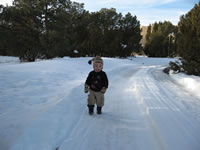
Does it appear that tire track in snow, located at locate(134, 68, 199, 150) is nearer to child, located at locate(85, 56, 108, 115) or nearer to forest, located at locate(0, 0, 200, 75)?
child, located at locate(85, 56, 108, 115)

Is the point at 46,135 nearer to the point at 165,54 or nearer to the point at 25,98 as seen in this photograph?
the point at 25,98

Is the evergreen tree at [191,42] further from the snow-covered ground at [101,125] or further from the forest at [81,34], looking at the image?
the snow-covered ground at [101,125]

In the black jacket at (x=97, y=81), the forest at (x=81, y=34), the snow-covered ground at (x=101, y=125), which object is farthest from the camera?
the forest at (x=81, y=34)

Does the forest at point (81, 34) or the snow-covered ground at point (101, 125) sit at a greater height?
the forest at point (81, 34)

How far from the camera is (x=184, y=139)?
2811mm

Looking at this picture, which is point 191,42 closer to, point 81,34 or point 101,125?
point 101,125

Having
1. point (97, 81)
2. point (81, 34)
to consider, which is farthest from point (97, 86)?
point (81, 34)

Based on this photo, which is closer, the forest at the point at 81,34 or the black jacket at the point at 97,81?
the black jacket at the point at 97,81

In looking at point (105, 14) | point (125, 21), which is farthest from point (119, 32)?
point (105, 14)

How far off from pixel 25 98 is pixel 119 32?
123 ft

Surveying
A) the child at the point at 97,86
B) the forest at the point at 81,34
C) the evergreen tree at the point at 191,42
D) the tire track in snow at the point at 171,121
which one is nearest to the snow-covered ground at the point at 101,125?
the tire track in snow at the point at 171,121

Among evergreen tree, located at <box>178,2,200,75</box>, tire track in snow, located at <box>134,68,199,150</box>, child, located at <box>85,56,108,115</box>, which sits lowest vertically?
tire track in snow, located at <box>134,68,199,150</box>

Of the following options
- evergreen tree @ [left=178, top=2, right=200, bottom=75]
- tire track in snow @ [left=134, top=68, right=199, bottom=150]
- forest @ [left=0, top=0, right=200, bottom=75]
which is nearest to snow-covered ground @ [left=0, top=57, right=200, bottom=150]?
tire track in snow @ [left=134, top=68, right=199, bottom=150]

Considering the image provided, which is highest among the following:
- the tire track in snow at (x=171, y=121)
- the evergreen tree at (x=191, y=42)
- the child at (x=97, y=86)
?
the evergreen tree at (x=191, y=42)
